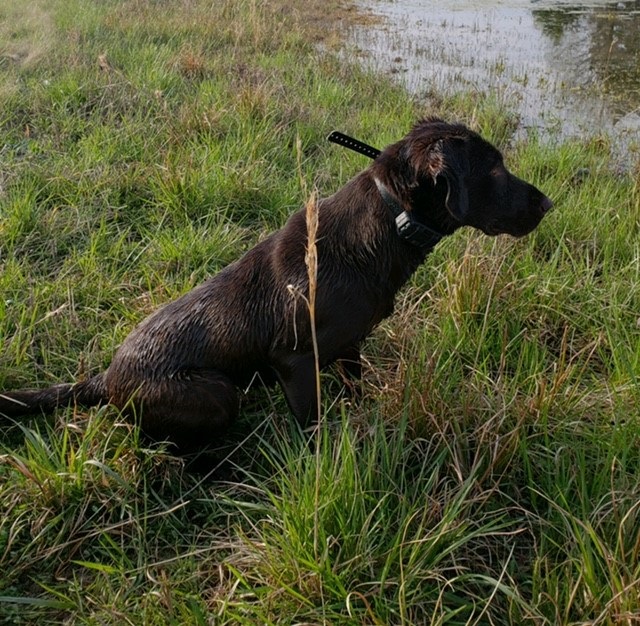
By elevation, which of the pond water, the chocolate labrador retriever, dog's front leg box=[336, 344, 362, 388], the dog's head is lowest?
dog's front leg box=[336, 344, 362, 388]

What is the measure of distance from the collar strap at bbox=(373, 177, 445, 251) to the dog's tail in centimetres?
143

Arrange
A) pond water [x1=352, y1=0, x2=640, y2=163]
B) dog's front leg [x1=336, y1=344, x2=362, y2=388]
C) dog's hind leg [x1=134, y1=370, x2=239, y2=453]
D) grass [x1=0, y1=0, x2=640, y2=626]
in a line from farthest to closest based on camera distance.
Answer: pond water [x1=352, y1=0, x2=640, y2=163]
dog's front leg [x1=336, y1=344, x2=362, y2=388]
dog's hind leg [x1=134, y1=370, x2=239, y2=453]
grass [x1=0, y1=0, x2=640, y2=626]

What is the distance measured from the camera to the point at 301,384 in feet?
8.27

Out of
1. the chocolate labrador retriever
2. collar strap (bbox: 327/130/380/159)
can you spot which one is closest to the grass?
the chocolate labrador retriever

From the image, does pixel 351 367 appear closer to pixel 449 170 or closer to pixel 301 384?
pixel 301 384

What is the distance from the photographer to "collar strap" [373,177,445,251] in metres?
2.38

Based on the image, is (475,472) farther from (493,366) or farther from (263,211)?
(263,211)

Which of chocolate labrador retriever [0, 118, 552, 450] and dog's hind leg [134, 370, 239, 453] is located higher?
chocolate labrador retriever [0, 118, 552, 450]

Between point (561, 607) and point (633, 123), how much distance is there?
613 cm

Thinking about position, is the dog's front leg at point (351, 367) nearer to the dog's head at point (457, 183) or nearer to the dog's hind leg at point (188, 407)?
the dog's hind leg at point (188, 407)

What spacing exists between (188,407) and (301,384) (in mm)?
466

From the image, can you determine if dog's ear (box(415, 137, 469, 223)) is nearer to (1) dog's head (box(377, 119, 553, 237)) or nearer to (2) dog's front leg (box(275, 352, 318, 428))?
(1) dog's head (box(377, 119, 553, 237))

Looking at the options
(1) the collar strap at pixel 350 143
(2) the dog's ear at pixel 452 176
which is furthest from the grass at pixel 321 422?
(1) the collar strap at pixel 350 143

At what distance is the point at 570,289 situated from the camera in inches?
130
